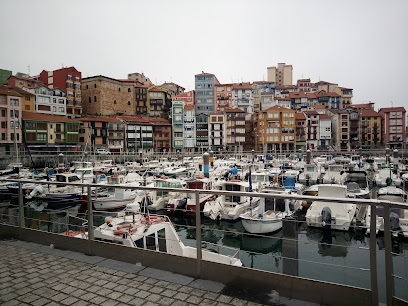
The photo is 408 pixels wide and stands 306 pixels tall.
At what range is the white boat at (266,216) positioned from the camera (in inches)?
769

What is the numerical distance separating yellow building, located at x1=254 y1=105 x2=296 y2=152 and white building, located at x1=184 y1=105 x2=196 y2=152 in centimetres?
2006

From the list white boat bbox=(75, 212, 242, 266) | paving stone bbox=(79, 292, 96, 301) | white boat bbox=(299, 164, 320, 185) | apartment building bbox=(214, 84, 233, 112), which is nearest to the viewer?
paving stone bbox=(79, 292, 96, 301)

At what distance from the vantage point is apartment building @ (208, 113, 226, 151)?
9762cm

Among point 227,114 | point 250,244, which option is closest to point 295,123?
point 227,114

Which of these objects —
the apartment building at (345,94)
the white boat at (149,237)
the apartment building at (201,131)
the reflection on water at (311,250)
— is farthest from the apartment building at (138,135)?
the white boat at (149,237)

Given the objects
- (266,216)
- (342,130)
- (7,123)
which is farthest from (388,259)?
(342,130)

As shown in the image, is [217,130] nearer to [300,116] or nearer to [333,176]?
[300,116]

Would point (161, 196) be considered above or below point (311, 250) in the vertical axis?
above

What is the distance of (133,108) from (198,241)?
10878 centimetres

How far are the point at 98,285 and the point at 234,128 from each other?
311 feet

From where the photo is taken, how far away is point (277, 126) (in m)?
96.4

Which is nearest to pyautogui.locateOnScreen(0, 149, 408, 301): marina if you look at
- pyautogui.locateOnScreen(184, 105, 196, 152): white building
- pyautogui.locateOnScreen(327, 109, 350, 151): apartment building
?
pyautogui.locateOnScreen(184, 105, 196, 152): white building

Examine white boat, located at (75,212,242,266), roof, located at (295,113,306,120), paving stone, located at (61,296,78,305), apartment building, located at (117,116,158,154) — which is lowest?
white boat, located at (75,212,242,266)

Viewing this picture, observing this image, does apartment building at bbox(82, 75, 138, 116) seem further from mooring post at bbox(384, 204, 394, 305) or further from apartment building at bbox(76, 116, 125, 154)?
mooring post at bbox(384, 204, 394, 305)
